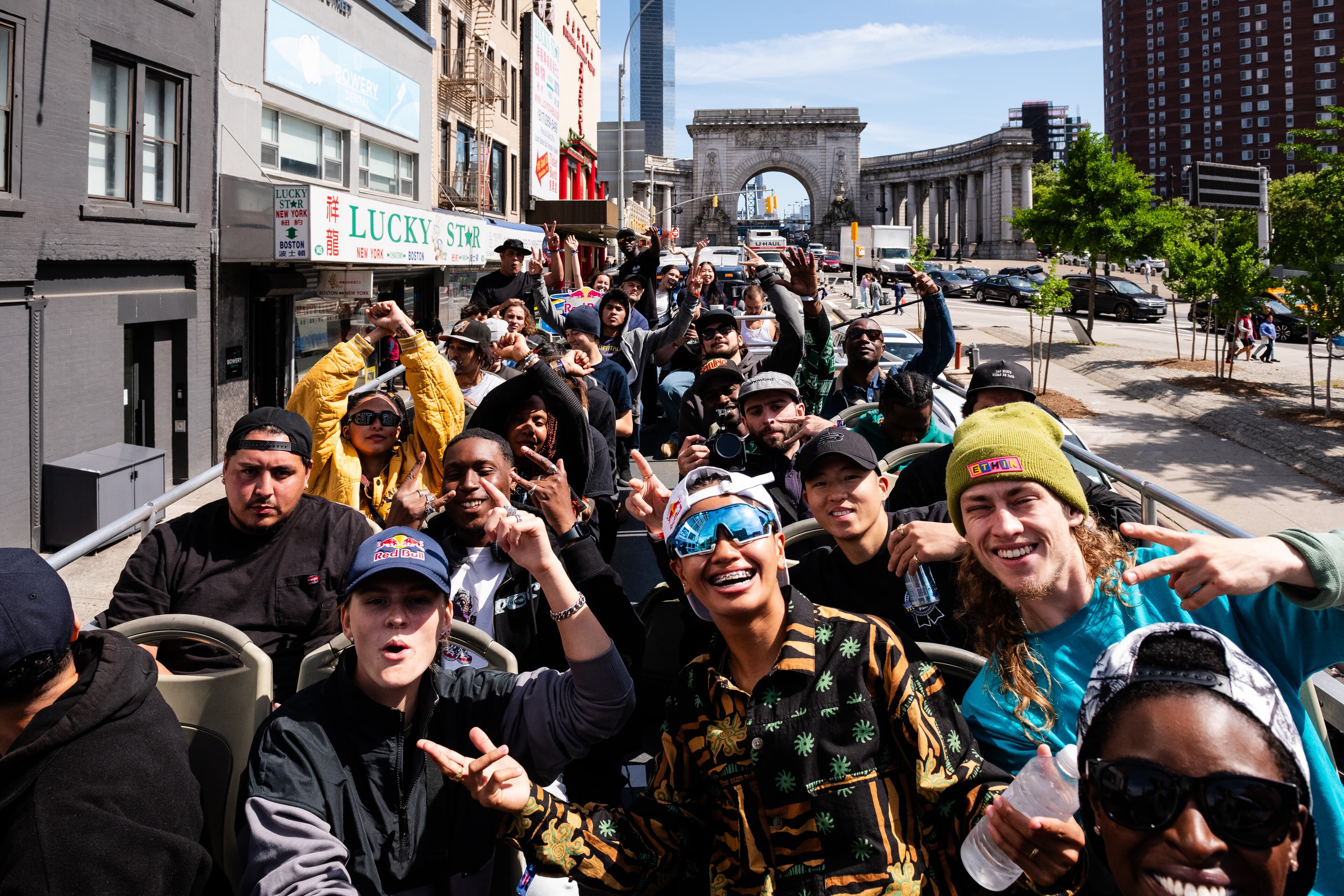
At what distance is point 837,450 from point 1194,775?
1.99 meters

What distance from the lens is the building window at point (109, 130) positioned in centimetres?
1235

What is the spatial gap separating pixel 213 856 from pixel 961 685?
243cm

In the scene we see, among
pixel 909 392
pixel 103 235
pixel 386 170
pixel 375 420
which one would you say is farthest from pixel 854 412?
pixel 386 170

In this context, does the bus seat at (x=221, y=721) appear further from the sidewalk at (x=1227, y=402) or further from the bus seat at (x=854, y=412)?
the sidewalk at (x=1227, y=402)

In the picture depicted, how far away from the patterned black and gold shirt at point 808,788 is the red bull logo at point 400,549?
0.75m

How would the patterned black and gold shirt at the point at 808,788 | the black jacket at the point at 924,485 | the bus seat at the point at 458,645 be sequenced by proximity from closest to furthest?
1. the patterned black and gold shirt at the point at 808,788
2. the bus seat at the point at 458,645
3. the black jacket at the point at 924,485

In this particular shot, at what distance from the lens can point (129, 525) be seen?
4.67 m

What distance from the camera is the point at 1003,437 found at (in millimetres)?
2545

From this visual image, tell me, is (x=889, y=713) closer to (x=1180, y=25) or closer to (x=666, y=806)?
(x=666, y=806)

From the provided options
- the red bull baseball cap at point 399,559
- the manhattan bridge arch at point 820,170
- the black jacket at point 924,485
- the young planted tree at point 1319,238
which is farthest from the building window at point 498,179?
the manhattan bridge arch at point 820,170

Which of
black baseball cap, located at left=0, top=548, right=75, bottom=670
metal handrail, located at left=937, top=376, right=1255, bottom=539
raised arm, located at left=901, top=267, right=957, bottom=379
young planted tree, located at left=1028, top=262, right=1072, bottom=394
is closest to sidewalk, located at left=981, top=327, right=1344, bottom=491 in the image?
young planted tree, located at left=1028, top=262, right=1072, bottom=394

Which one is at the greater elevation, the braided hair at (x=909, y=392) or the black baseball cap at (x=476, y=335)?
the black baseball cap at (x=476, y=335)

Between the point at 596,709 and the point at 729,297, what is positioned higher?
the point at 729,297

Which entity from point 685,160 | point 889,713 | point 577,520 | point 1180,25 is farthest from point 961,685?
point 1180,25
